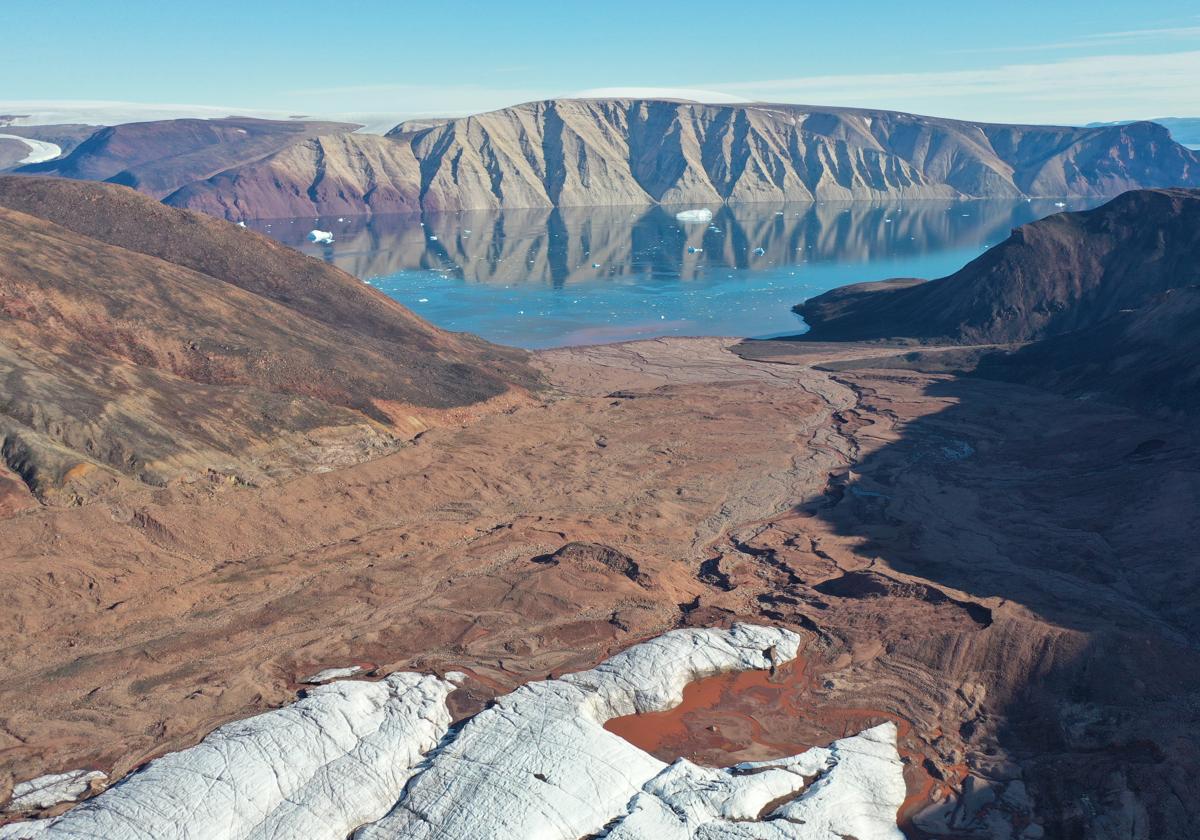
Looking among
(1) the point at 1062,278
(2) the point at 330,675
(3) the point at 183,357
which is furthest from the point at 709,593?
(1) the point at 1062,278

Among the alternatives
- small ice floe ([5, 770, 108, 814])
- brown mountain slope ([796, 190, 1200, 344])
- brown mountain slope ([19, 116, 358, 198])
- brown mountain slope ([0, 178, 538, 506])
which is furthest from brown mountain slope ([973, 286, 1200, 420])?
brown mountain slope ([19, 116, 358, 198])

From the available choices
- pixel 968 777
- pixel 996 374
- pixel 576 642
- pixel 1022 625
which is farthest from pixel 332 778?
pixel 996 374

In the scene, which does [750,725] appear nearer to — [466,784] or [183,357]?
[466,784]

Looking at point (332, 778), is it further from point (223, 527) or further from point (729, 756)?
point (223, 527)

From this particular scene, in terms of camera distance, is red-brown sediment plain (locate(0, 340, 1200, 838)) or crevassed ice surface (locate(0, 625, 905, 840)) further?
red-brown sediment plain (locate(0, 340, 1200, 838))

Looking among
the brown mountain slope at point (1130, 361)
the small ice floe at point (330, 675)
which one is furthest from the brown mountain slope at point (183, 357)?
the brown mountain slope at point (1130, 361)

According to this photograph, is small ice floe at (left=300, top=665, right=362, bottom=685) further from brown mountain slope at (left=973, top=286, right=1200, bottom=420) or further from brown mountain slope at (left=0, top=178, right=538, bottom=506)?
brown mountain slope at (left=973, top=286, right=1200, bottom=420)
